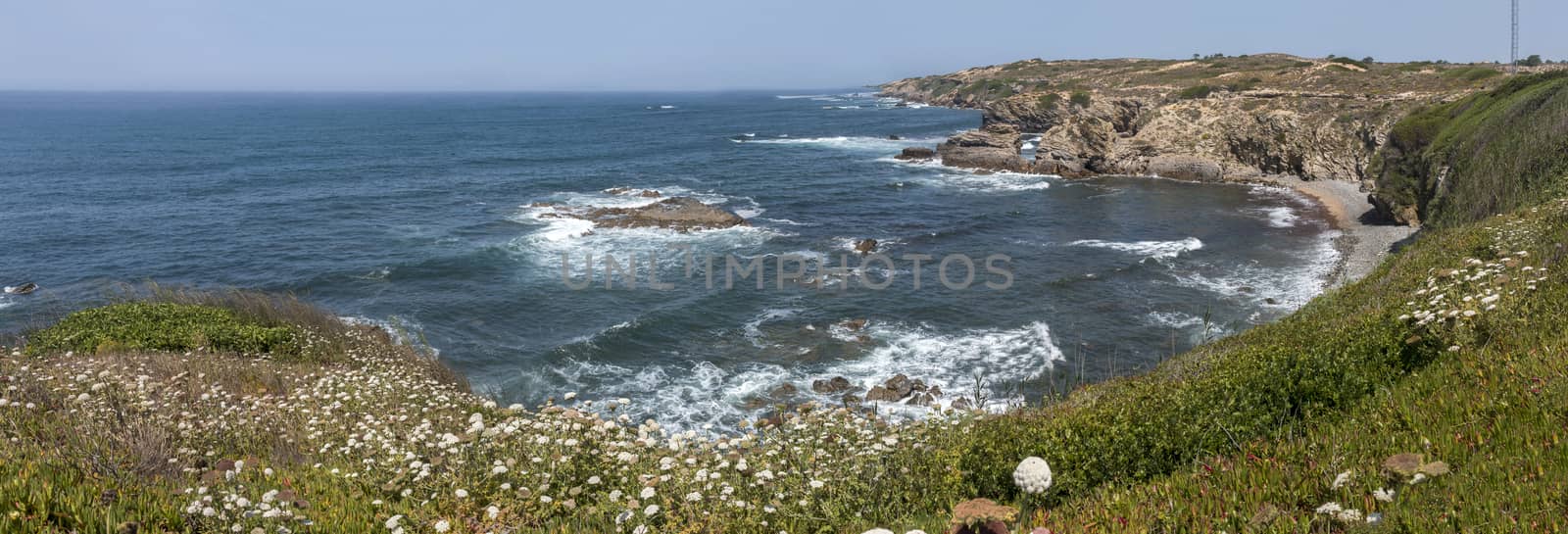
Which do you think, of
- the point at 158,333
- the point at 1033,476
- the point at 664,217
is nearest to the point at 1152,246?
the point at 664,217

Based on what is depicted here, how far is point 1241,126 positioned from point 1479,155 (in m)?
32.8

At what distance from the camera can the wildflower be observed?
5.81 meters

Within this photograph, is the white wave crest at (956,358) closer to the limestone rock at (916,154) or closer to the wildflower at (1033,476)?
the wildflower at (1033,476)

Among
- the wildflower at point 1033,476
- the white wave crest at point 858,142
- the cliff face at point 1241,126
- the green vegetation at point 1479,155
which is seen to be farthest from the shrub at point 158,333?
A: the white wave crest at point 858,142

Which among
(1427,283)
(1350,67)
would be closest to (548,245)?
(1427,283)

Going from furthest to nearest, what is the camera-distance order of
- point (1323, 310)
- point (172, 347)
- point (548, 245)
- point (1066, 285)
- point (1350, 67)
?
point (1350, 67)
point (548, 245)
point (1066, 285)
point (172, 347)
point (1323, 310)

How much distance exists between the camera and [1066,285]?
31.9 m

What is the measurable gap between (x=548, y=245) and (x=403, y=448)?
1259 inches

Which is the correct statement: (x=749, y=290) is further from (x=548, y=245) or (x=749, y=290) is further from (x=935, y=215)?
(x=935, y=215)

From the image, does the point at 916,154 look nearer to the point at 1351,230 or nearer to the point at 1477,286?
the point at 1351,230

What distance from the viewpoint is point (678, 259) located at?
37.4m

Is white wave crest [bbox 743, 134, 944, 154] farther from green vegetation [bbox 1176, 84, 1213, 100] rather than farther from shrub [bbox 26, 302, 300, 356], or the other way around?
shrub [bbox 26, 302, 300, 356]

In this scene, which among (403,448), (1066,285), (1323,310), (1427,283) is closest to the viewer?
(403,448)

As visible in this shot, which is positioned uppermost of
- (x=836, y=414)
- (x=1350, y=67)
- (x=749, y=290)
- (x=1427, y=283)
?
(x=1350, y=67)
